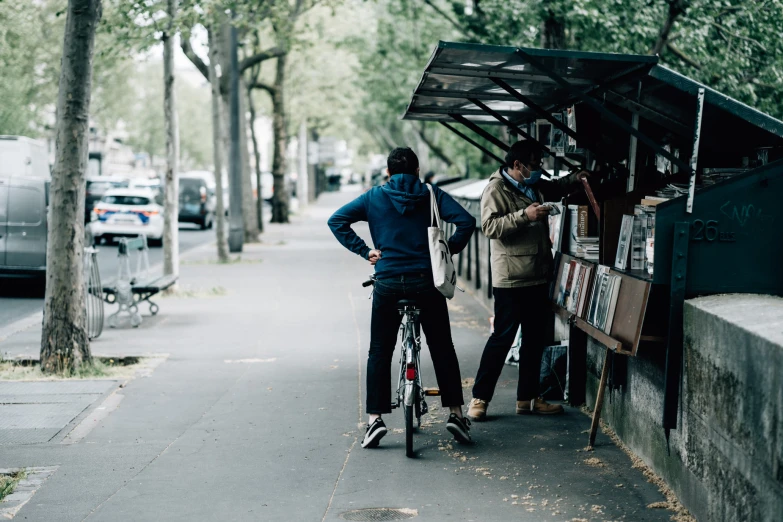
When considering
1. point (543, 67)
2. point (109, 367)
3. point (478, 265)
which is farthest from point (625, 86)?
point (478, 265)

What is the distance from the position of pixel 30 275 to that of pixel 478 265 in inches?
277

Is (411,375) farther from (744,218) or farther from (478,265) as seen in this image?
(478,265)

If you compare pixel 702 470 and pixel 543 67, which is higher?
pixel 543 67

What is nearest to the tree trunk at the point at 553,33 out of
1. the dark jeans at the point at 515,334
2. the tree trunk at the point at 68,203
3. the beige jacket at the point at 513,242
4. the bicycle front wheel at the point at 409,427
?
the tree trunk at the point at 68,203

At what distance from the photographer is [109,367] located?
32.6 ft

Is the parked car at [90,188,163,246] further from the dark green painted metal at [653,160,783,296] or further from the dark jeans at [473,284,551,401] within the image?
the dark green painted metal at [653,160,783,296]

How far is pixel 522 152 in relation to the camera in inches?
286

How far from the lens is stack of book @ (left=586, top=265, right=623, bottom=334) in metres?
6.25

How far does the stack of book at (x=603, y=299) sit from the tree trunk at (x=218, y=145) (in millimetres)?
14700

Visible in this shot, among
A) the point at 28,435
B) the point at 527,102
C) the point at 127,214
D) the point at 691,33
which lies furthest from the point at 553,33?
the point at 127,214

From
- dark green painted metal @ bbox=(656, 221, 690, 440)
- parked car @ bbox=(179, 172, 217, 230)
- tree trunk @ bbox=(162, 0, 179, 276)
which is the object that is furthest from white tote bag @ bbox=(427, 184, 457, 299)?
parked car @ bbox=(179, 172, 217, 230)

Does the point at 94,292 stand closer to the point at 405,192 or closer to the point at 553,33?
the point at 405,192

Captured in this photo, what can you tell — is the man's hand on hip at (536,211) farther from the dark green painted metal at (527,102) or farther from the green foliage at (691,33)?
the green foliage at (691,33)

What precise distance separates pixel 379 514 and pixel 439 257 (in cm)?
183
